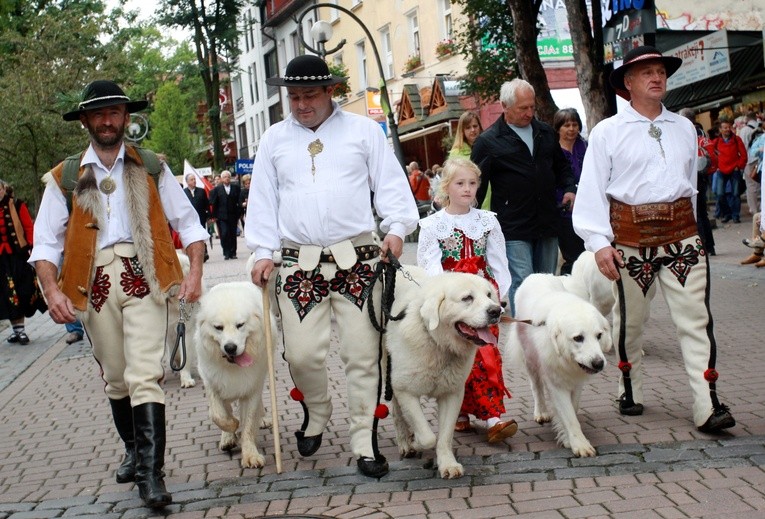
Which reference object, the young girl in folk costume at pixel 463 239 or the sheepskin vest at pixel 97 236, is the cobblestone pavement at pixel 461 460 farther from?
the sheepskin vest at pixel 97 236

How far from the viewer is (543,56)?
1160 inches

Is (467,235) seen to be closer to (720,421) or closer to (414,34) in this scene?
(720,421)

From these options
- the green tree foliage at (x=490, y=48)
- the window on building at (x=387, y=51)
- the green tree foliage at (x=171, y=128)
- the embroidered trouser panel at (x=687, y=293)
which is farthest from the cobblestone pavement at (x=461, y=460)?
the green tree foliage at (x=171, y=128)

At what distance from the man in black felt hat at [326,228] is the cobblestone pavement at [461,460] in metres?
0.48

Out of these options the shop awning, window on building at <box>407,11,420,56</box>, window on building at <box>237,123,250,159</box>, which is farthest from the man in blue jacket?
window on building at <box>237,123,250,159</box>

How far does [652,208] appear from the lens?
577 centimetres

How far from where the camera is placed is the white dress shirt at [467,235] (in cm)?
641

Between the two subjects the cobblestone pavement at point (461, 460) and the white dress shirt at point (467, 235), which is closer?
the cobblestone pavement at point (461, 460)

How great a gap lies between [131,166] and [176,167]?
2462 inches

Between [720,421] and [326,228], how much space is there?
2471mm

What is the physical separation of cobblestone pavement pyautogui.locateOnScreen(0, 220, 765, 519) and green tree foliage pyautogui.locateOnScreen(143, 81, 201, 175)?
5871 centimetres

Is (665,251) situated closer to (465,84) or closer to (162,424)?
(162,424)

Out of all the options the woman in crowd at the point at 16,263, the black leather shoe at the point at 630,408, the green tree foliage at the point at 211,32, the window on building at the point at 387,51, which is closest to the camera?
the black leather shoe at the point at 630,408

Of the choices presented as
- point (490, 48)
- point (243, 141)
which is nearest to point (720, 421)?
point (490, 48)
